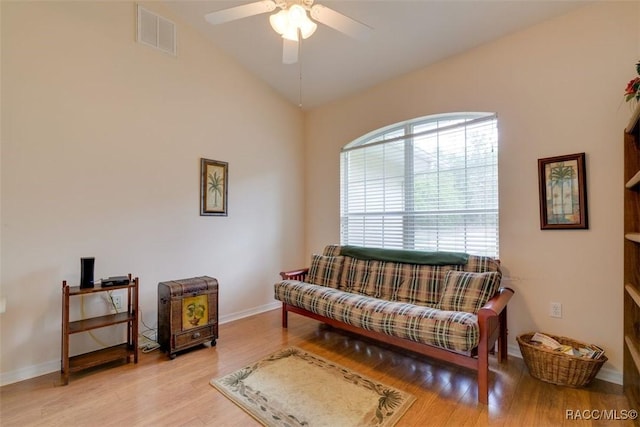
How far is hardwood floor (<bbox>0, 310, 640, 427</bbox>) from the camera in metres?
1.72

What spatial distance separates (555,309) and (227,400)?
257 cm

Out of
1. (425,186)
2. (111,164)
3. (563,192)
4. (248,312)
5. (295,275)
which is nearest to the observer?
(563,192)

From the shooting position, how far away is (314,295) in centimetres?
277

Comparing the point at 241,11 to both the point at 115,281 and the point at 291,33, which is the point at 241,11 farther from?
the point at 115,281

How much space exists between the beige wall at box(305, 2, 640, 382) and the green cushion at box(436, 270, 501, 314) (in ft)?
1.35

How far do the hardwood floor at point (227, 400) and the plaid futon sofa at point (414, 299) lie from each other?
211mm

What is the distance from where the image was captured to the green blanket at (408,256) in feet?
8.80

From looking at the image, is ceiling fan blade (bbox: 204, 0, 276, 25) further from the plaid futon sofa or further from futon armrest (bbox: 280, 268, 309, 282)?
futon armrest (bbox: 280, 268, 309, 282)

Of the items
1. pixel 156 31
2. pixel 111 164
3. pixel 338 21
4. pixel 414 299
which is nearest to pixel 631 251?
pixel 414 299

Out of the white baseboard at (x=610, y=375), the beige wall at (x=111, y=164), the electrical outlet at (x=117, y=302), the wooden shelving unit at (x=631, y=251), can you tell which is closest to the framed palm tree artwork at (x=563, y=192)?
the wooden shelving unit at (x=631, y=251)

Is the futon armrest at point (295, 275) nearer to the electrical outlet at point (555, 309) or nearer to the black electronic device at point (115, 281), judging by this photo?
the black electronic device at point (115, 281)

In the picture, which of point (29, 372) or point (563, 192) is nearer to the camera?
point (29, 372)

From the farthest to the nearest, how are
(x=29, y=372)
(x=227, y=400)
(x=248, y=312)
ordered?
1. (x=248, y=312)
2. (x=29, y=372)
3. (x=227, y=400)

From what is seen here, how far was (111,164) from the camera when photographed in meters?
2.58
